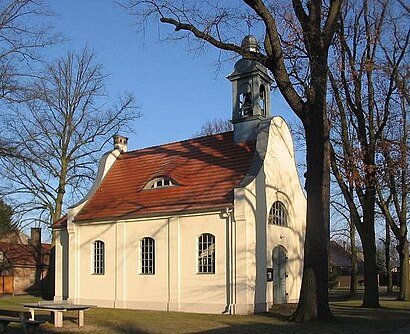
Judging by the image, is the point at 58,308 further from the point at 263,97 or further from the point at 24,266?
the point at 24,266

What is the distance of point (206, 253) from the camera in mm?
23344

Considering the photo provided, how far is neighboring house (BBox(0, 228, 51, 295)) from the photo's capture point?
40.4 meters

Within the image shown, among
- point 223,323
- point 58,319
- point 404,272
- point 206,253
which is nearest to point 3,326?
point 58,319

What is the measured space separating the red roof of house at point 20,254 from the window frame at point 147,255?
19059 mm

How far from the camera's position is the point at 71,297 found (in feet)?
92.2

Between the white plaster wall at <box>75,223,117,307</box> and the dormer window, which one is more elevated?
the dormer window

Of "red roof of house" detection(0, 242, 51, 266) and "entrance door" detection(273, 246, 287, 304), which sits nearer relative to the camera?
"entrance door" detection(273, 246, 287, 304)

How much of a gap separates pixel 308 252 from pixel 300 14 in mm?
7393

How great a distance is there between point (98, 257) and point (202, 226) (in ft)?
22.4

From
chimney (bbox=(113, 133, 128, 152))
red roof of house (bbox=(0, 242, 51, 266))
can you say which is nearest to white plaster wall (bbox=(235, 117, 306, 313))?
chimney (bbox=(113, 133, 128, 152))

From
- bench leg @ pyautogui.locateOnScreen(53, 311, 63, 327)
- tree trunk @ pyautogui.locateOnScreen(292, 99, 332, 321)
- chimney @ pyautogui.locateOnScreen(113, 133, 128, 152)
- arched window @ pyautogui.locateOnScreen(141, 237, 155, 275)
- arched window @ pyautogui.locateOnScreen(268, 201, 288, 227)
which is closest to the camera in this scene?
bench leg @ pyautogui.locateOnScreen(53, 311, 63, 327)

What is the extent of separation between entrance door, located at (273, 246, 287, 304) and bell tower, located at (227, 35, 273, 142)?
5.17 meters

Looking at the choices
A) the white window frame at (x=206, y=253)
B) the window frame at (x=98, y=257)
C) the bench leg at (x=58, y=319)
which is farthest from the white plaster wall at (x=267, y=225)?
the window frame at (x=98, y=257)

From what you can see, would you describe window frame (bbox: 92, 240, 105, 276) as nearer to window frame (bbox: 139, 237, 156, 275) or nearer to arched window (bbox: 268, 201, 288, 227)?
window frame (bbox: 139, 237, 156, 275)
